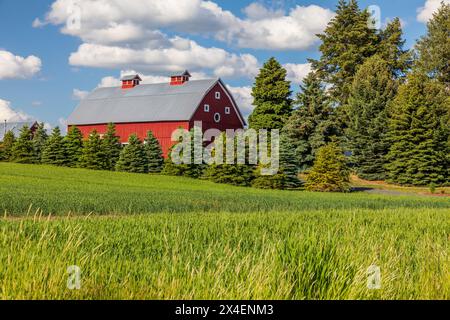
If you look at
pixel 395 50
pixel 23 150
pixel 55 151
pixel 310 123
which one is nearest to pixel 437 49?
pixel 395 50

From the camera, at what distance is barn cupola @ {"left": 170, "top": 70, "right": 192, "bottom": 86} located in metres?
54.2

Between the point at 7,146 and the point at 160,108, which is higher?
the point at 160,108

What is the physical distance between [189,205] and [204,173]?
19.7 metres

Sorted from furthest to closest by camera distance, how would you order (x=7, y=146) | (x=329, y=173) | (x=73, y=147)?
1. (x=7, y=146)
2. (x=73, y=147)
3. (x=329, y=173)

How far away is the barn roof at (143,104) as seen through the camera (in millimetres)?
49469

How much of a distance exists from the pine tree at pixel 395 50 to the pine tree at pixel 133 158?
27942 mm

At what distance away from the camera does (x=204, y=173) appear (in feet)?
128

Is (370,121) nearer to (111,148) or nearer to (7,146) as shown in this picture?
(111,148)

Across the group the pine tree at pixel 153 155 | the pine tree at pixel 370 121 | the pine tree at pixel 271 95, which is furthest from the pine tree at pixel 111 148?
the pine tree at pixel 370 121

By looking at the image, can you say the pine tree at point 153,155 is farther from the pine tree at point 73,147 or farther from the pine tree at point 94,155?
the pine tree at point 73,147

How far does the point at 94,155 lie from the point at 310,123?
18.4 meters

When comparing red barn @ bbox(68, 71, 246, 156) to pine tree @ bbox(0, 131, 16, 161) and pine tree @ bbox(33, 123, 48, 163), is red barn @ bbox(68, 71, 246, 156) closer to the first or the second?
pine tree @ bbox(33, 123, 48, 163)

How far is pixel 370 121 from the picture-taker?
1720 inches

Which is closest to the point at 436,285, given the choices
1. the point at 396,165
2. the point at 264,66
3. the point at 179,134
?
the point at 396,165
